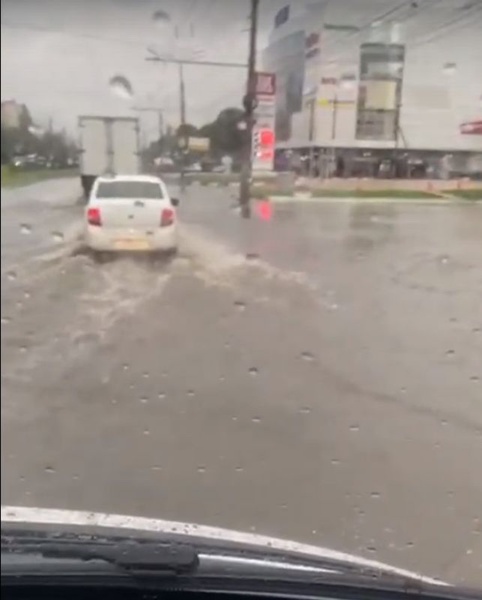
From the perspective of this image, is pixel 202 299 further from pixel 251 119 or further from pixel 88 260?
pixel 251 119

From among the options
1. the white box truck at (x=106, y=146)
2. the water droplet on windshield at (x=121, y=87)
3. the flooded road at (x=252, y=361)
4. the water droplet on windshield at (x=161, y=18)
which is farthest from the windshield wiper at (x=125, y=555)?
the water droplet on windshield at (x=161, y=18)

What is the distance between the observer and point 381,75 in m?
3.96

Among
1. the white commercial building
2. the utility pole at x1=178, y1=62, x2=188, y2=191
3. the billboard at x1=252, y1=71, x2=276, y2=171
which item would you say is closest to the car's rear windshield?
the utility pole at x1=178, y1=62, x2=188, y2=191

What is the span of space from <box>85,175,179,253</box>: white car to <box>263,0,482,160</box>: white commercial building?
52cm

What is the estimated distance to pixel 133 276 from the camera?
4.21 metres

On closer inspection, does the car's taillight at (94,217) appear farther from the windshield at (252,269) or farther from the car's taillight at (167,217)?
the car's taillight at (167,217)

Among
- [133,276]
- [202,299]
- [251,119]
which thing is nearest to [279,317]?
[202,299]

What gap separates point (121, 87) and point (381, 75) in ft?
3.38

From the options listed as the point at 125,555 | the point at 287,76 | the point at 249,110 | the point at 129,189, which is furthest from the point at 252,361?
the point at 125,555

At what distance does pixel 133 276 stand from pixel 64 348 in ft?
1.83

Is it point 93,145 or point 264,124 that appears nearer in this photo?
point 93,145

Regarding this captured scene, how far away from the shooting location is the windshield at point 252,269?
3.68 metres

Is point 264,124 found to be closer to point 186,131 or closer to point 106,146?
point 186,131

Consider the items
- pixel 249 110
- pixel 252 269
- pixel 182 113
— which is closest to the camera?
pixel 182 113
